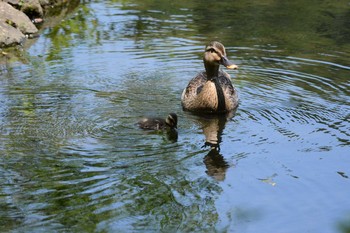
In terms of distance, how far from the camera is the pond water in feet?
21.5

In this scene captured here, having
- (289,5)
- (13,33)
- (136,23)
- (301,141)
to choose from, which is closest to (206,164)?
(301,141)

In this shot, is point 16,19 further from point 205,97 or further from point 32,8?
point 205,97

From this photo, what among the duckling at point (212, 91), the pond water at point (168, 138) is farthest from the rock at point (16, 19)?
the duckling at point (212, 91)

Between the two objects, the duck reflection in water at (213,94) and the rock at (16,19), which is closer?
the duck reflection in water at (213,94)

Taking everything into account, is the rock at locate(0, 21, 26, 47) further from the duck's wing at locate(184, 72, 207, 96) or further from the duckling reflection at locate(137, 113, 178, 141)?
the duckling reflection at locate(137, 113, 178, 141)

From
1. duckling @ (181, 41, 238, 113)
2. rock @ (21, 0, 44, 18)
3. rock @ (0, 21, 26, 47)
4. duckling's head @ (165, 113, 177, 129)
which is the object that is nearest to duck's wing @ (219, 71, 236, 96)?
duckling @ (181, 41, 238, 113)

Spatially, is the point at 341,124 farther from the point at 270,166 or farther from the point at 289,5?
the point at 289,5

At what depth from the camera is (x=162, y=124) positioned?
8945 millimetres

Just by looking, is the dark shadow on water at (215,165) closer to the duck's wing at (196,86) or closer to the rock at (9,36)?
the duck's wing at (196,86)

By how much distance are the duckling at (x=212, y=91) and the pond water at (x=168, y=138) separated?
0.19 m

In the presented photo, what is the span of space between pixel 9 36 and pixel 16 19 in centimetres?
109

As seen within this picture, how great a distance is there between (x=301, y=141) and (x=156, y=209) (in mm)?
2576

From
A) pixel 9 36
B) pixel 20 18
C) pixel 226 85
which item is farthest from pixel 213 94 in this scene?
pixel 20 18

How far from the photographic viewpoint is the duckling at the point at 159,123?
891 centimetres
